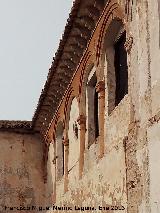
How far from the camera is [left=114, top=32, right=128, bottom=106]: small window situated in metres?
7.14

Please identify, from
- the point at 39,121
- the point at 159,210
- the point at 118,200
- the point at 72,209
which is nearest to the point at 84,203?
the point at 72,209

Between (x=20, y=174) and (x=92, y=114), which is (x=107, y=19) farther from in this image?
(x=20, y=174)

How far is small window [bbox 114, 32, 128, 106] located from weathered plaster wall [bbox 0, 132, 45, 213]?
6.95 metres

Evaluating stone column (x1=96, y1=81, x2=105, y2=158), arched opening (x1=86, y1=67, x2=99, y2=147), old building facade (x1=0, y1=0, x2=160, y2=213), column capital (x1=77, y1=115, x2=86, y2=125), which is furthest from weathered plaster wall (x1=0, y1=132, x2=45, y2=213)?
stone column (x1=96, y1=81, x2=105, y2=158)

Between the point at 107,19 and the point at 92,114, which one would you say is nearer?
the point at 107,19

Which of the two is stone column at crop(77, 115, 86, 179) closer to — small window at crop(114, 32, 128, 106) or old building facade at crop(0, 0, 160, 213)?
old building facade at crop(0, 0, 160, 213)

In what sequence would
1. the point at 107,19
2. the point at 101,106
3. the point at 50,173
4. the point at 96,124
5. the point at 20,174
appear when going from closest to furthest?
the point at 107,19, the point at 101,106, the point at 96,124, the point at 50,173, the point at 20,174

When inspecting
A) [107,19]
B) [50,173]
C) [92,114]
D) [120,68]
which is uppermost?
[107,19]

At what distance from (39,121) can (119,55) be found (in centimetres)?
673

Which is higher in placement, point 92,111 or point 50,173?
point 92,111

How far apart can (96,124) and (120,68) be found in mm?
1544

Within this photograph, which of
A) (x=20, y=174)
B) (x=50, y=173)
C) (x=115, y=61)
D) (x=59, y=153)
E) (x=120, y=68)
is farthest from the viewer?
(x=20, y=174)

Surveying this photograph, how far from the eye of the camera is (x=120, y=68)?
24.2 feet

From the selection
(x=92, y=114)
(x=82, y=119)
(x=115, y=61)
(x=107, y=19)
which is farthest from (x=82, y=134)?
(x=107, y=19)
